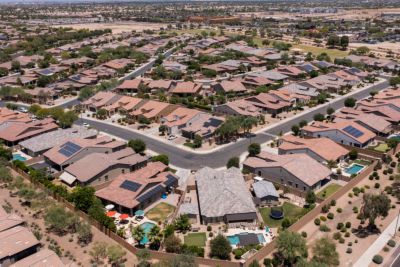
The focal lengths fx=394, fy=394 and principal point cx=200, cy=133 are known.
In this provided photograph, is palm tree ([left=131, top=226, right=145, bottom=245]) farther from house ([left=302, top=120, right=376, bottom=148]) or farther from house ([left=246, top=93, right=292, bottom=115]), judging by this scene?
house ([left=246, top=93, right=292, bottom=115])

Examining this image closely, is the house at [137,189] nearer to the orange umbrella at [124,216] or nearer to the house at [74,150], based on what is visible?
the orange umbrella at [124,216]

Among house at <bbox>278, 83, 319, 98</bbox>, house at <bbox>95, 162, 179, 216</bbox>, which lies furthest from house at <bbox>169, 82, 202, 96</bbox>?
house at <bbox>95, 162, 179, 216</bbox>

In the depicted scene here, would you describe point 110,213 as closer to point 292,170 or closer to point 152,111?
point 292,170

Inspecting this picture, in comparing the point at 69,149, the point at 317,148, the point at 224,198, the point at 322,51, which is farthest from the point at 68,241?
the point at 322,51

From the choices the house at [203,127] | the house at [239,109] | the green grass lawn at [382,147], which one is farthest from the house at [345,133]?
the house at [203,127]

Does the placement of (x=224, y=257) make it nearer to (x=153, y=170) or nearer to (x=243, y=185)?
(x=243, y=185)

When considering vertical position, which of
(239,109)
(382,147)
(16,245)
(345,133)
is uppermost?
(16,245)

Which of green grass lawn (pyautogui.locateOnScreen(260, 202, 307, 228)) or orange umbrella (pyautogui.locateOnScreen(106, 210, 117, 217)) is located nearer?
green grass lawn (pyautogui.locateOnScreen(260, 202, 307, 228))
